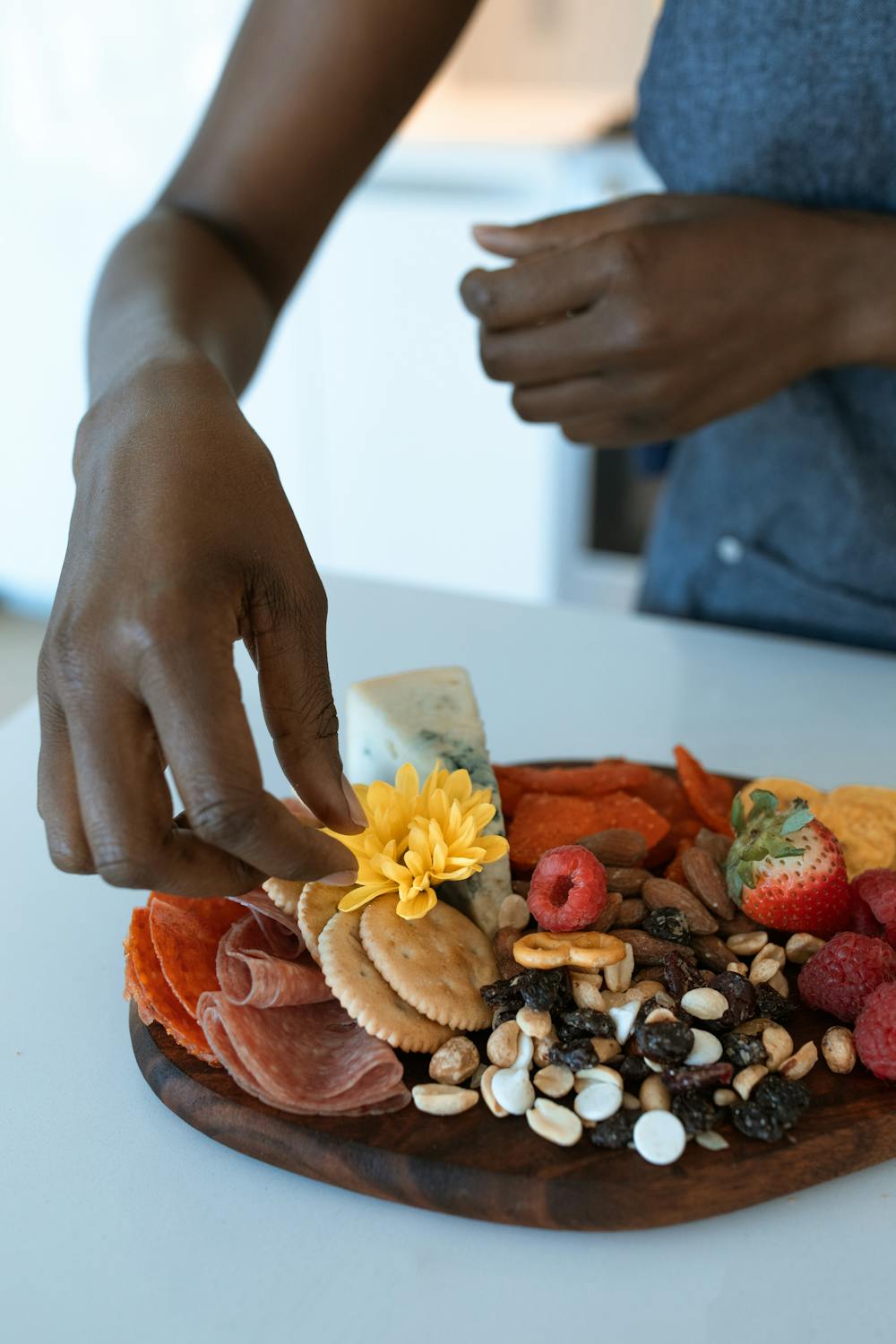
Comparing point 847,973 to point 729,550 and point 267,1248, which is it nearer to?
point 267,1248

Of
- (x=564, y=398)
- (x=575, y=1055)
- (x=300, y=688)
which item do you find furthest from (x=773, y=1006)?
(x=564, y=398)

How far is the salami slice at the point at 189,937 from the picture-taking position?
719 millimetres

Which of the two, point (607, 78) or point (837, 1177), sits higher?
point (607, 78)

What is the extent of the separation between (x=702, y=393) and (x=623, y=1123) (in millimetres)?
A: 565

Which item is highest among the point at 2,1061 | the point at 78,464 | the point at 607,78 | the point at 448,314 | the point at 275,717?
the point at 607,78

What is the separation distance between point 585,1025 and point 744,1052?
0.09 m

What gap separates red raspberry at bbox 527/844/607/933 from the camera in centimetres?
73

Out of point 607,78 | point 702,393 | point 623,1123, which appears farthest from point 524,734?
point 607,78

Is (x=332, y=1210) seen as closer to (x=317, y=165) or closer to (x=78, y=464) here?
(x=78, y=464)

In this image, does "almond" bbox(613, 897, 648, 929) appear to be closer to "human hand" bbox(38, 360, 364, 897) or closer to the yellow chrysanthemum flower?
the yellow chrysanthemum flower

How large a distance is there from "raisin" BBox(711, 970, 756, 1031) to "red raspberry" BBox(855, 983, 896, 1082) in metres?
0.06

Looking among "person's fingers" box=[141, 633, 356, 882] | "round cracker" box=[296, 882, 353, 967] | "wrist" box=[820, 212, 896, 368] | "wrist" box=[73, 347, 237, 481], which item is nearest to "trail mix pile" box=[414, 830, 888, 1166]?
"round cracker" box=[296, 882, 353, 967]

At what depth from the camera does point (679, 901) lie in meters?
0.78

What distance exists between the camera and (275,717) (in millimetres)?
630
